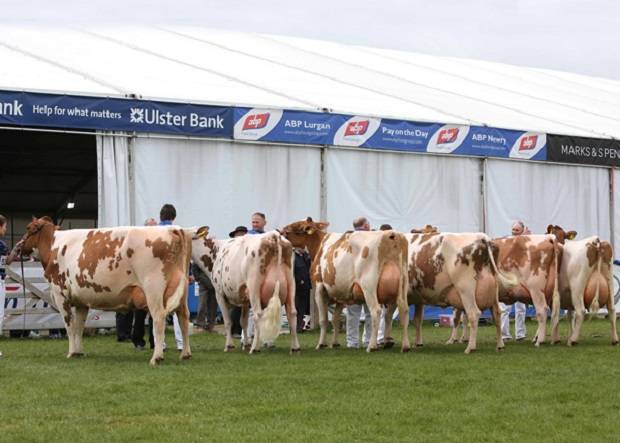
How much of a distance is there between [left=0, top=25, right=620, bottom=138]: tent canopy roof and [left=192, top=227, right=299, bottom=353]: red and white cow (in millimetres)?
6018

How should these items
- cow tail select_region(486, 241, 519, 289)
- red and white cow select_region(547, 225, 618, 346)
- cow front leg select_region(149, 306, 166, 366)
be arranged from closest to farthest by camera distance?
cow front leg select_region(149, 306, 166, 366), cow tail select_region(486, 241, 519, 289), red and white cow select_region(547, 225, 618, 346)

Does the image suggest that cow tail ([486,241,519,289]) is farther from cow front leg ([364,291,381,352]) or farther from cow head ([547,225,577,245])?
cow front leg ([364,291,381,352])

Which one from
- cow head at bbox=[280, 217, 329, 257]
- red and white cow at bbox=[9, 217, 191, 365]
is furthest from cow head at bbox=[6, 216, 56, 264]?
cow head at bbox=[280, 217, 329, 257]

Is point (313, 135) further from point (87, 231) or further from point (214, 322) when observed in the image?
point (87, 231)

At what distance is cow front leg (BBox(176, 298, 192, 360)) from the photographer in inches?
533

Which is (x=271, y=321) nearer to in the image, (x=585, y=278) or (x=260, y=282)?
(x=260, y=282)

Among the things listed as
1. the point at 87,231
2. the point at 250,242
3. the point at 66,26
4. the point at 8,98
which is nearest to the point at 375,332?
the point at 250,242

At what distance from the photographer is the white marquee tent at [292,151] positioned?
20.3 metres

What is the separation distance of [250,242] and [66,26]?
13.6 m

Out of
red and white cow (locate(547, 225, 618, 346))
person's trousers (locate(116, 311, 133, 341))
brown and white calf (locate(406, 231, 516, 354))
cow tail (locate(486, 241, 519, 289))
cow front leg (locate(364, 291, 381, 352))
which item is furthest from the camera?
person's trousers (locate(116, 311, 133, 341))

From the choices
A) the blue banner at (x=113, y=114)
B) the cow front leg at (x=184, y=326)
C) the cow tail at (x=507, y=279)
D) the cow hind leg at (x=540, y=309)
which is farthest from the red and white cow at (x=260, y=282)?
the blue banner at (x=113, y=114)

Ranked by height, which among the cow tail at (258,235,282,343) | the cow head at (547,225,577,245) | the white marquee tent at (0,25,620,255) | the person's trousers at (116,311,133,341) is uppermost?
the white marquee tent at (0,25,620,255)

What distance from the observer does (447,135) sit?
23.5m

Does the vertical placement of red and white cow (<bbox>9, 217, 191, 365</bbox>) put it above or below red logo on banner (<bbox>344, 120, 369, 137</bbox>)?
below
